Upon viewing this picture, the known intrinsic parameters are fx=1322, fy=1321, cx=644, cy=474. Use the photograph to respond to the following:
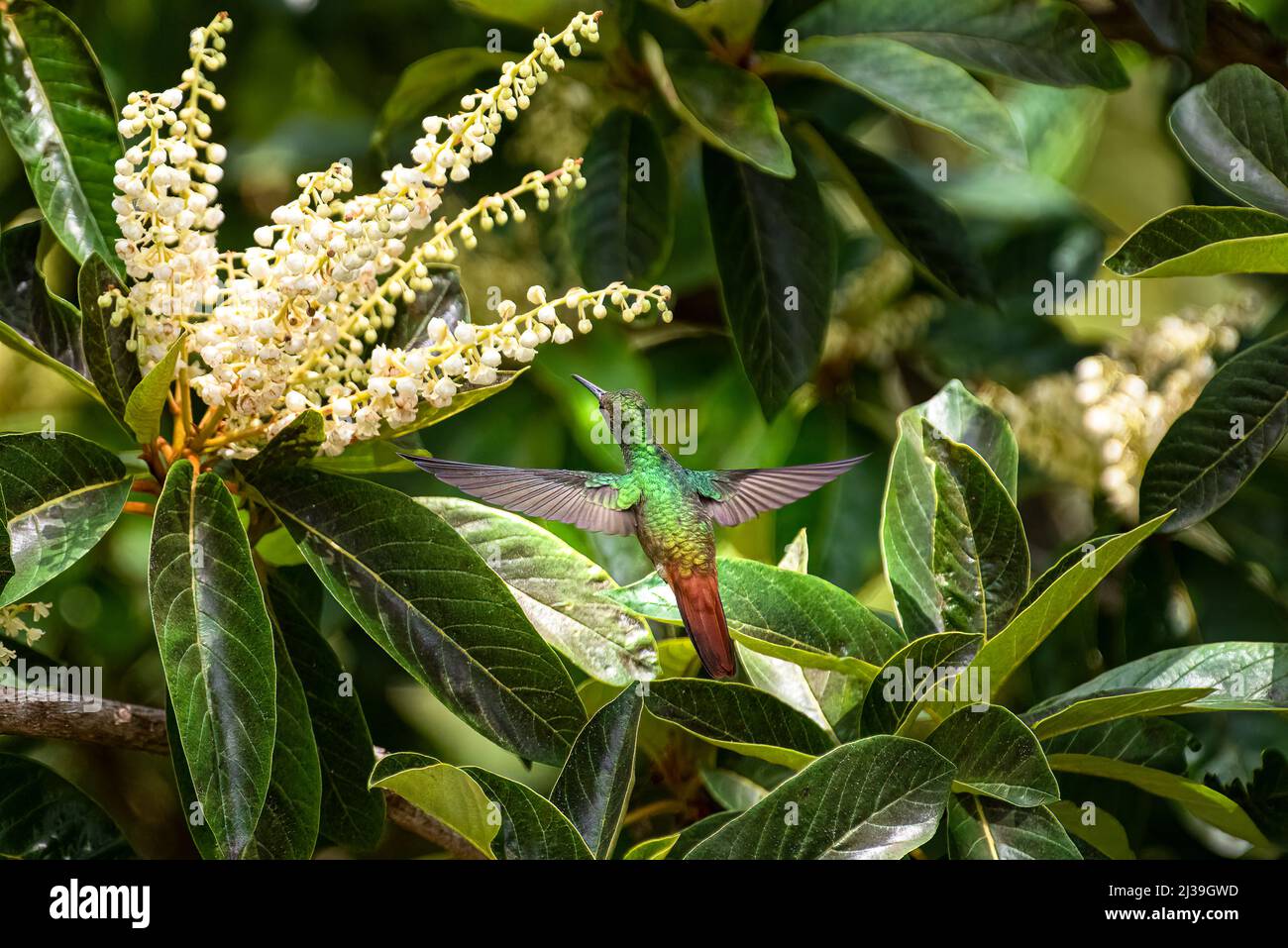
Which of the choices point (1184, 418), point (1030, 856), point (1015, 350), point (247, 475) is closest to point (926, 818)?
point (1030, 856)

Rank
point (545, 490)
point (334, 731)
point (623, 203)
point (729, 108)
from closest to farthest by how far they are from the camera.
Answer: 1. point (545, 490)
2. point (334, 731)
3. point (729, 108)
4. point (623, 203)

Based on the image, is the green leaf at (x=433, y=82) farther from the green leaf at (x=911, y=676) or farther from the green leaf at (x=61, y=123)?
the green leaf at (x=911, y=676)

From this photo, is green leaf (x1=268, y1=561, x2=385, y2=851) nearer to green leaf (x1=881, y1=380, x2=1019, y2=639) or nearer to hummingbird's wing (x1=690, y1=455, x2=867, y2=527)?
hummingbird's wing (x1=690, y1=455, x2=867, y2=527)

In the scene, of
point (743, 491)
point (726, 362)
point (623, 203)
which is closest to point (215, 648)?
point (743, 491)

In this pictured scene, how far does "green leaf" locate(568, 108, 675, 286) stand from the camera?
136 cm

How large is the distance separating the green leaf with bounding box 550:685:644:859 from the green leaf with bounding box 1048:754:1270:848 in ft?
1.10

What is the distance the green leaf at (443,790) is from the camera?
84 cm

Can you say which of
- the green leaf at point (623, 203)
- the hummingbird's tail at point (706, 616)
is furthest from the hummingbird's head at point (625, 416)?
the green leaf at point (623, 203)

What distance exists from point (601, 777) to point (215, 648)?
0.91 ft

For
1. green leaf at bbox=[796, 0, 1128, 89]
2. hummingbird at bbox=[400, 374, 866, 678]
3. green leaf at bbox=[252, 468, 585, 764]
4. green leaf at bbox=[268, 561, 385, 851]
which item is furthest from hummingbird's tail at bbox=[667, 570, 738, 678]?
green leaf at bbox=[796, 0, 1128, 89]

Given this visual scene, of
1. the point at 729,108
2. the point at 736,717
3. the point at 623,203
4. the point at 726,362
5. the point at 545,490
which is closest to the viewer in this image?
the point at 545,490

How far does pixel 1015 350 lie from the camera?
1.68 m

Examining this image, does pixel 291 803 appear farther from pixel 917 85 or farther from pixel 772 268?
→ pixel 917 85

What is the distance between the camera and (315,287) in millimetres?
857
